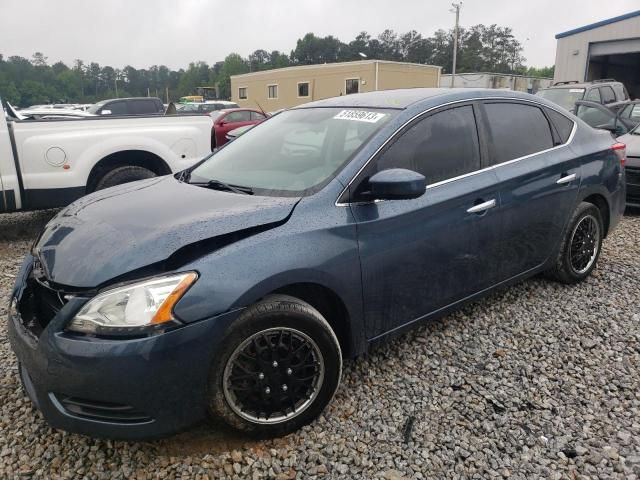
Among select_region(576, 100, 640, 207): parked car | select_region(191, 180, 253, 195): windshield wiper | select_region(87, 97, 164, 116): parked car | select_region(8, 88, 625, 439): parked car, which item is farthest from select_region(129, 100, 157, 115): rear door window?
select_region(191, 180, 253, 195): windshield wiper

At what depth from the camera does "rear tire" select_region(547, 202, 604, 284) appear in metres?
3.94

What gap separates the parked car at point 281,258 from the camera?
6.70 ft

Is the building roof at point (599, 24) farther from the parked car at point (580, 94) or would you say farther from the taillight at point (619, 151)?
the taillight at point (619, 151)

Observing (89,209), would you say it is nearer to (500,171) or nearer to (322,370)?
(322,370)

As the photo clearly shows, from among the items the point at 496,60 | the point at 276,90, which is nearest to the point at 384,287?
the point at 276,90

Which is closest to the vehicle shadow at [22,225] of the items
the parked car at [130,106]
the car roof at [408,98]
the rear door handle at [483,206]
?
the car roof at [408,98]

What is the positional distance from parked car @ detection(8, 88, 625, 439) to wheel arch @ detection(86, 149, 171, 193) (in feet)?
8.93

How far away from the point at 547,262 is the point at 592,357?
89cm

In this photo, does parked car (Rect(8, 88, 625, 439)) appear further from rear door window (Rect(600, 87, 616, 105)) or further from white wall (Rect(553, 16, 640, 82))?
white wall (Rect(553, 16, 640, 82))

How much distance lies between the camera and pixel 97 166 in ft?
18.7

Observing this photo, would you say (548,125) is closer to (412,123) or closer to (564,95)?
(412,123)

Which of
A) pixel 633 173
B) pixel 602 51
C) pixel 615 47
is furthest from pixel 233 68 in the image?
pixel 633 173

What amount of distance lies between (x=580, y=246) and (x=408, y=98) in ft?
6.77

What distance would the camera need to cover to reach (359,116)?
3.06 metres
